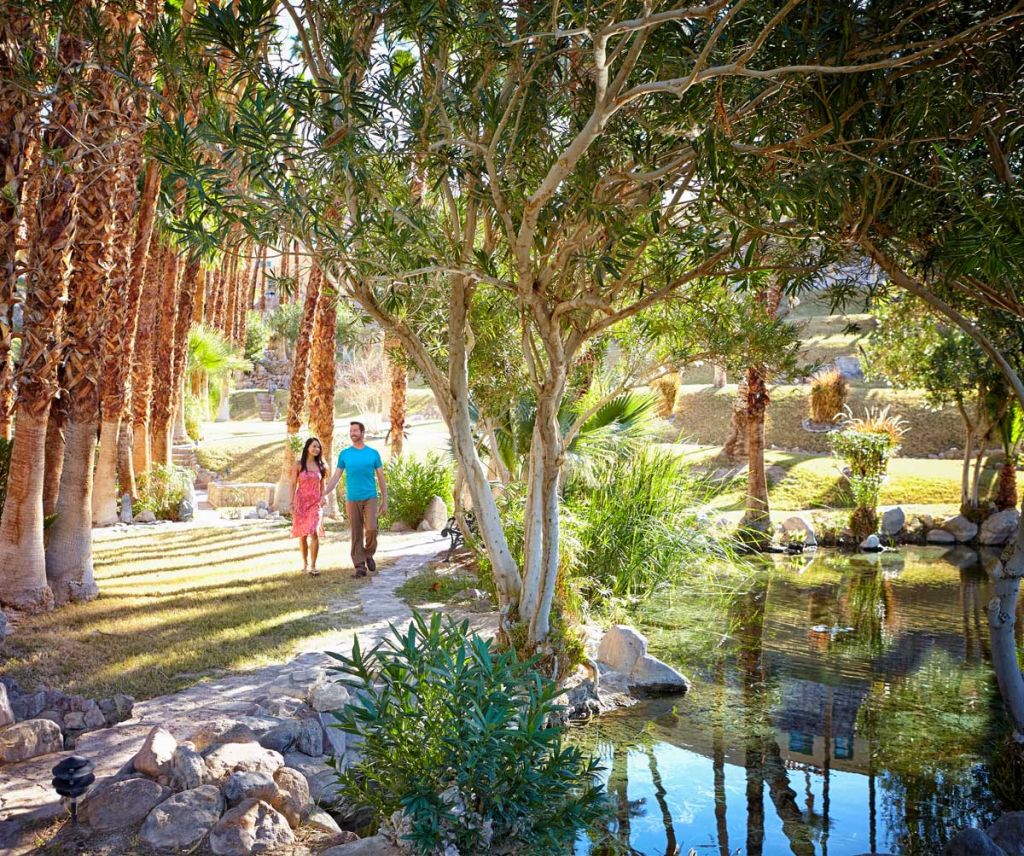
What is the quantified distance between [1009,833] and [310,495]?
739cm

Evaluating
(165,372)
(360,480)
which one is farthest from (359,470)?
(165,372)

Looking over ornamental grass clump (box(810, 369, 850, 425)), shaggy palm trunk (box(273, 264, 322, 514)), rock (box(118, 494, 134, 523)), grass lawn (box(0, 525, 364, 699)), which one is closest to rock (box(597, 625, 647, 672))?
grass lawn (box(0, 525, 364, 699))

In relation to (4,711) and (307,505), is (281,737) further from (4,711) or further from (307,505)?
(307,505)

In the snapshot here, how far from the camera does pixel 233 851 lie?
3734 mm

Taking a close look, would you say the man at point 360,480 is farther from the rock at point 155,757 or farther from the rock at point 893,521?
the rock at point 893,521

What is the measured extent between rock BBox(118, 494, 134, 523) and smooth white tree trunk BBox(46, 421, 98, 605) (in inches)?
259

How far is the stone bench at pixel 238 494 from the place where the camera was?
18.6 m

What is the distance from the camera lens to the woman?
9.72m

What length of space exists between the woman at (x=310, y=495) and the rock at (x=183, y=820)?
5.81 metres

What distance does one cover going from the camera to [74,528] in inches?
327

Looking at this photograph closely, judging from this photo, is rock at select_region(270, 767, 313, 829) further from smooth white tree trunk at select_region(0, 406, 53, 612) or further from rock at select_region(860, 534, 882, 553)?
rock at select_region(860, 534, 882, 553)

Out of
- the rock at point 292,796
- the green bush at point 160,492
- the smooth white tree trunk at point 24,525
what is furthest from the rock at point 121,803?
the green bush at point 160,492

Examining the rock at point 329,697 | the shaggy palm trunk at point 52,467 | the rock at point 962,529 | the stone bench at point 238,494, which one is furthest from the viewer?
the stone bench at point 238,494

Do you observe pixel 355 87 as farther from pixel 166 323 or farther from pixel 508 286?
pixel 166 323
